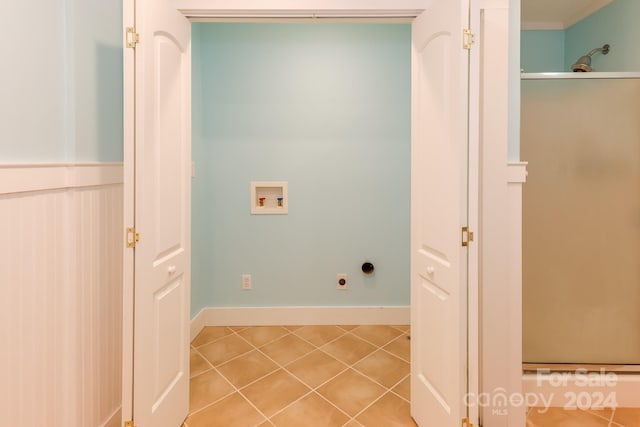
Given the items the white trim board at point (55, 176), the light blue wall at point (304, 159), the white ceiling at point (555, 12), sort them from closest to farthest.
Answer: the white trim board at point (55, 176) → the white ceiling at point (555, 12) → the light blue wall at point (304, 159)

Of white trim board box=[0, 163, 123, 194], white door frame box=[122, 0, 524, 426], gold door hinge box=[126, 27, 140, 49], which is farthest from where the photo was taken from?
white door frame box=[122, 0, 524, 426]

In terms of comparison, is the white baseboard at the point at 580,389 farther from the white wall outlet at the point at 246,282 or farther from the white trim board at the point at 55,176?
the white trim board at the point at 55,176

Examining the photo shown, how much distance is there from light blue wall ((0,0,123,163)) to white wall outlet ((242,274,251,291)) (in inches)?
62.9

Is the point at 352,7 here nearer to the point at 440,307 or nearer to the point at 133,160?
the point at 133,160

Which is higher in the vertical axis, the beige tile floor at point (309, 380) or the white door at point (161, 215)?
the white door at point (161, 215)

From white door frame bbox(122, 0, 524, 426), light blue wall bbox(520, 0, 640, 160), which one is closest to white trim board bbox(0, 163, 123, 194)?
white door frame bbox(122, 0, 524, 426)

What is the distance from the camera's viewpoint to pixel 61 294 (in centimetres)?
130

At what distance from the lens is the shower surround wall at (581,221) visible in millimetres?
1896

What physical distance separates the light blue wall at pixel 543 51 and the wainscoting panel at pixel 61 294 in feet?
11.4

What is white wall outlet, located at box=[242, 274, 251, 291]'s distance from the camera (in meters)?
2.96

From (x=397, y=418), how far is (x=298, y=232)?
1587 millimetres

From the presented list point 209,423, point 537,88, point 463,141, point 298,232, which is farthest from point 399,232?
point 209,423

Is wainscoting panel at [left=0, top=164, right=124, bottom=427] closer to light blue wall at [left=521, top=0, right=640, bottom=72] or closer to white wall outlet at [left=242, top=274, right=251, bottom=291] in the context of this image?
white wall outlet at [left=242, top=274, right=251, bottom=291]

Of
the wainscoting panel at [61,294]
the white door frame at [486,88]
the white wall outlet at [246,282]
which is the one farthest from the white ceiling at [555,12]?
the wainscoting panel at [61,294]
